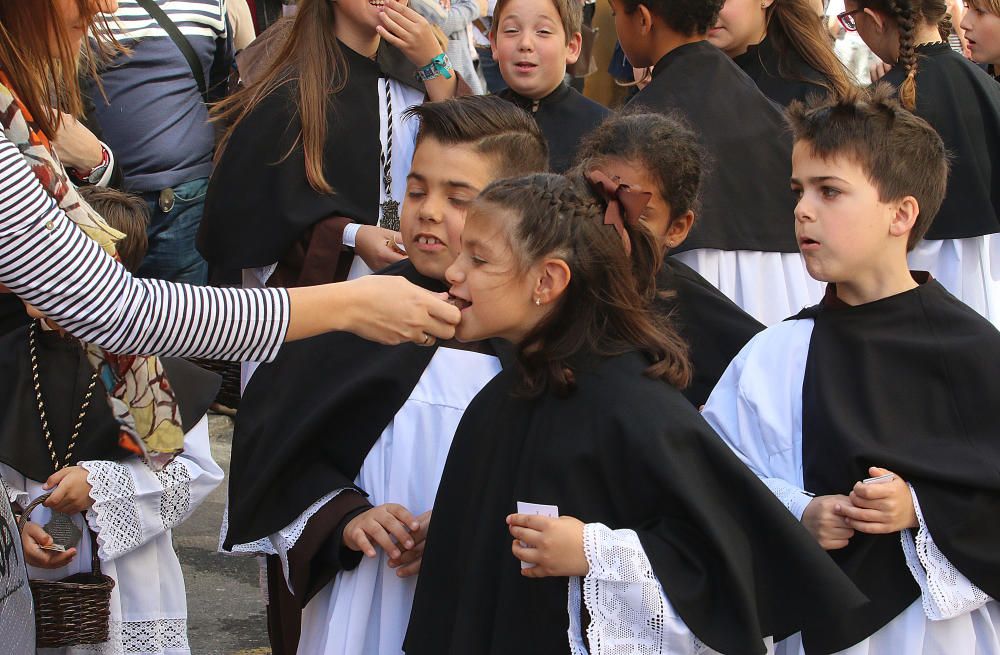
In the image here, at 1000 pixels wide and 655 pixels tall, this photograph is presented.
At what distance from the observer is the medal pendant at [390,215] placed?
450 cm

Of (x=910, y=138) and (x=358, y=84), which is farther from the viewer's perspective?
(x=358, y=84)

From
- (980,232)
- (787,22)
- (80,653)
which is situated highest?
(787,22)

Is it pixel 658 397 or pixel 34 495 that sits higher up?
pixel 658 397

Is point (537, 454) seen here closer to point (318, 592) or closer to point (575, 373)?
point (575, 373)

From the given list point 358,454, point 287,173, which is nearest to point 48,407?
point 358,454

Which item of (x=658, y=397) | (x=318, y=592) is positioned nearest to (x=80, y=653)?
(x=318, y=592)

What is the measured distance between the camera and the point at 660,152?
11.9 ft

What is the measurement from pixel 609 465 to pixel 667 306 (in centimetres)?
98

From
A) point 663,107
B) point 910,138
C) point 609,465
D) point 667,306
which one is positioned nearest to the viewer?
point 609,465

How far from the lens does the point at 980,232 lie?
4.79 metres

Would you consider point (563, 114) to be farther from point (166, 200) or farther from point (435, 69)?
point (166, 200)

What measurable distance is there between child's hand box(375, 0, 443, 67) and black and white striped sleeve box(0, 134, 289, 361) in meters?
2.16

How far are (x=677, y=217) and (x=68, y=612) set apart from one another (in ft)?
6.52

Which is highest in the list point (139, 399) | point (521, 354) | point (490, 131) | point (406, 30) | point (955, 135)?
point (406, 30)
